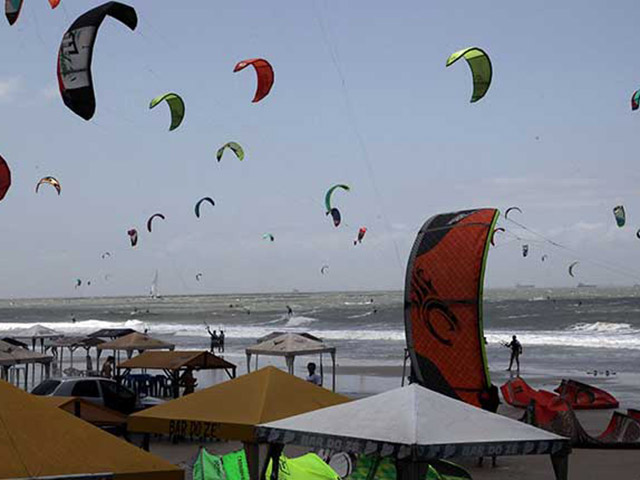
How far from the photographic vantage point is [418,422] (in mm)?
6512

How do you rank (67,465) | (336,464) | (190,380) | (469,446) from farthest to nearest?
(190,380) → (336,464) → (469,446) → (67,465)

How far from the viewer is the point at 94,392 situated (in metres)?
16.5

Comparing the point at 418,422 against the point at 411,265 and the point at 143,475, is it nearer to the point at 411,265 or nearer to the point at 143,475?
the point at 143,475

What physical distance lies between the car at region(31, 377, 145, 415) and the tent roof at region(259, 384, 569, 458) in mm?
9958

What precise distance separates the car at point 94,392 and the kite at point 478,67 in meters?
7.90

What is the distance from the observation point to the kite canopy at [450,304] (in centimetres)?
1255

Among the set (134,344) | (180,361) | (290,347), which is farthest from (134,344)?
(180,361)

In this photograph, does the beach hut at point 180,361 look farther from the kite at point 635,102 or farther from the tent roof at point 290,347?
the kite at point 635,102

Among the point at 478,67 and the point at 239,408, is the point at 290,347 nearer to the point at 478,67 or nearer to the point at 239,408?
the point at 478,67

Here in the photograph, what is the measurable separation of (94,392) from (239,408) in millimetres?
8728

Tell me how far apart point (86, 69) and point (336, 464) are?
216 inches

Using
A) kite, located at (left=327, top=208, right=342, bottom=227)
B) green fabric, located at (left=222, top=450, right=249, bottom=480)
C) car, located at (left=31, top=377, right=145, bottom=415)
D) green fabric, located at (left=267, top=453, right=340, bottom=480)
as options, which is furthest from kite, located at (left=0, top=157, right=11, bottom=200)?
kite, located at (left=327, top=208, right=342, bottom=227)

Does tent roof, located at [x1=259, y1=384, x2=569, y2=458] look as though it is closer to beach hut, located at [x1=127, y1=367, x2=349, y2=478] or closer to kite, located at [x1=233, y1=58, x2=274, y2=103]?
beach hut, located at [x1=127, y1=367, x2=349, y2=478]

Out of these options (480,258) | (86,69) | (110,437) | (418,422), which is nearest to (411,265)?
(480,258)
